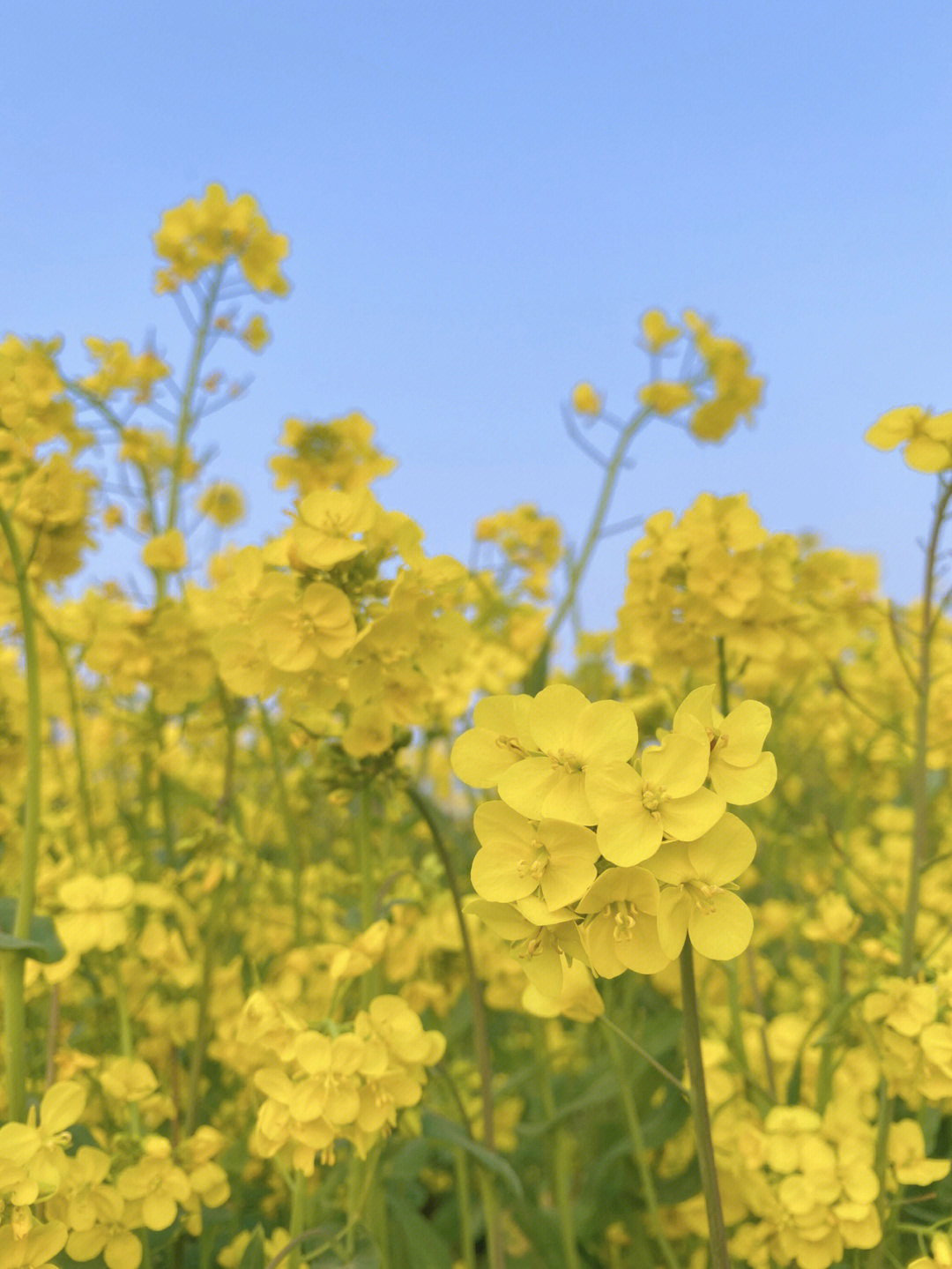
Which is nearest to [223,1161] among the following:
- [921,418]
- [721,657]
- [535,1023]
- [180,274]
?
[535,1023]

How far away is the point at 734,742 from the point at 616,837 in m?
0.14

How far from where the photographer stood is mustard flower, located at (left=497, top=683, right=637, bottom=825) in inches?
28.4

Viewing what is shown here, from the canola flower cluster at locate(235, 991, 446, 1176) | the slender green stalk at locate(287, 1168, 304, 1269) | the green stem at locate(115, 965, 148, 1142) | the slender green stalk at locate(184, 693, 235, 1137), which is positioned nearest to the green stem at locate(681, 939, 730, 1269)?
the canola flower cluster at locate(235, 991, 446, 1176)

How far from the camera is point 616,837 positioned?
2.25 feet

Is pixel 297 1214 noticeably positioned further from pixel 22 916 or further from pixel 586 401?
pixel 586 401

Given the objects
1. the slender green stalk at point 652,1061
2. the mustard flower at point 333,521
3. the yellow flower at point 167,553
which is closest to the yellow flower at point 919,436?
the mustard flower at point 333,521

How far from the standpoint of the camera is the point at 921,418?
1316 millimetres

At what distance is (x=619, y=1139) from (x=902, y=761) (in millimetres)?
1012

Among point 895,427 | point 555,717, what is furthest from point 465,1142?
point 895,427

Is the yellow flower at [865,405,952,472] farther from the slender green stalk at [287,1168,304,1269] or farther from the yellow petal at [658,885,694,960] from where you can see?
the slender green stalk at [287,1168,304,1269]

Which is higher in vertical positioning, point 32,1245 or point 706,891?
point 706,891

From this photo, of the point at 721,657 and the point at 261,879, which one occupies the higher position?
the point at 721,657

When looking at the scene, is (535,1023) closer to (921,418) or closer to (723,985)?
(723,985)

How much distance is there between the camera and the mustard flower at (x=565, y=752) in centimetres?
72
